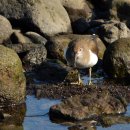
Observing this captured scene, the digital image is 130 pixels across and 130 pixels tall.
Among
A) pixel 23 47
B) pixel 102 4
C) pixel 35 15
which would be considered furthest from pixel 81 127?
pixel 102 4

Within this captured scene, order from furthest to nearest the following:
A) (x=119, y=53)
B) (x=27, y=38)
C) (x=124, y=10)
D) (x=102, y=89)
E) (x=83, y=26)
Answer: (x=124, y=10)
(x=83, y=26)
(x=27, y=38)
(x=119, y=53)
(x=102, y=89)

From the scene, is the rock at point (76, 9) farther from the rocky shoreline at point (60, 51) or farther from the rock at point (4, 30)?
the rock at point (4, 30)

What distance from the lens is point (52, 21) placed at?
18.2 meters

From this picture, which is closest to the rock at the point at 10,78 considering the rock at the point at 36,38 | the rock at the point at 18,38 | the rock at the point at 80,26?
the rock at the point at 18,38

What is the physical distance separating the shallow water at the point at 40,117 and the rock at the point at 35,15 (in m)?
5.44

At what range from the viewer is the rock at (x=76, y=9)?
20.1m

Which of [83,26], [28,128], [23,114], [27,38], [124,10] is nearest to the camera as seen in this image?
[28,128]

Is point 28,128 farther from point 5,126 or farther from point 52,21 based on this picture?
point 52,21

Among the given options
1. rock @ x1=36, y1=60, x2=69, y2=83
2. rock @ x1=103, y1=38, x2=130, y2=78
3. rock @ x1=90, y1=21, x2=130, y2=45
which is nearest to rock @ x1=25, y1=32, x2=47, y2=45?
rock @ x1=90, y1=21, x2=130, y2=45

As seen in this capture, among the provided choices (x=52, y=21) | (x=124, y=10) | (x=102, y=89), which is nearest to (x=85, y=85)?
(x=102, y=89)

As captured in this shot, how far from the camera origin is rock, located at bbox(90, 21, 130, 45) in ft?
58.1

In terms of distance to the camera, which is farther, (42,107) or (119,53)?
(119,53)

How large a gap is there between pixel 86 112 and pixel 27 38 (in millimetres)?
6335

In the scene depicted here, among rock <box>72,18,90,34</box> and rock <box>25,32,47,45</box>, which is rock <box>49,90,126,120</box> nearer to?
rock <box>25,32,47,45</box>
